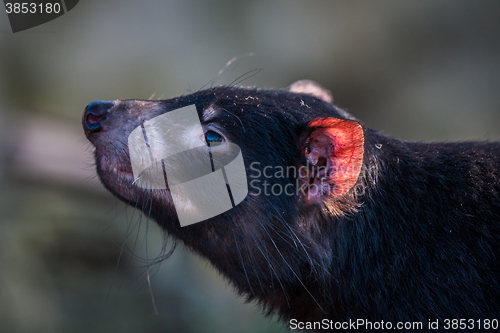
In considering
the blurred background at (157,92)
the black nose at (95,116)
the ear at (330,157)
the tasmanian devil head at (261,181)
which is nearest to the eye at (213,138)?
the tasmanian devil head at (261,181)

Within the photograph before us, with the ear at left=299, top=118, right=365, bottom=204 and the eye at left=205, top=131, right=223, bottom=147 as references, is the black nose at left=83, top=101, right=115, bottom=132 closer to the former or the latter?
the eye at left=205, top=131, right=223, bottom=147

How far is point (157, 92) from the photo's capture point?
206 inches

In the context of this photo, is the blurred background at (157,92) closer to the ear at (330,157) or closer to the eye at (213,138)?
the eye at (213,138)

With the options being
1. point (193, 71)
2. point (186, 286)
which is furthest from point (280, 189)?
point (193, 71)

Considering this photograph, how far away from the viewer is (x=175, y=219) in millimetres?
1961

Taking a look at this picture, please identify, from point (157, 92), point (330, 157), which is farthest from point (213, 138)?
point (157, 92)

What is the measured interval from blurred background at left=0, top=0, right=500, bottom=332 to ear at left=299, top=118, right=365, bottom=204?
3.00 feet

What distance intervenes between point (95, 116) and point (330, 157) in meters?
1.08

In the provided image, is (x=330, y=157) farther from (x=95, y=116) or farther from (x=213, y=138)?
(x=95, y=116)

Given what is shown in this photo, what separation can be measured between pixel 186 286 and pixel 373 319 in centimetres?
246

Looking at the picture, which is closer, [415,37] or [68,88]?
[68,88]

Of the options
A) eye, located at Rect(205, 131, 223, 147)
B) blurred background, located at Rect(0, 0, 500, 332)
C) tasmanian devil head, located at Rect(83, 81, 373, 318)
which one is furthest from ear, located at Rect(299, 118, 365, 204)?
blurred background, located at Rect(0, 0, 500, 332)

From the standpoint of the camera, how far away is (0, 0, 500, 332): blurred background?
3.70 m

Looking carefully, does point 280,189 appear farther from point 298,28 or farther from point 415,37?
point 415,37
